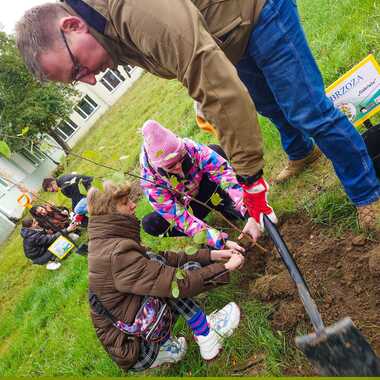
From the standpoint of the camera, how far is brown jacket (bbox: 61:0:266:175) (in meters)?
1.28

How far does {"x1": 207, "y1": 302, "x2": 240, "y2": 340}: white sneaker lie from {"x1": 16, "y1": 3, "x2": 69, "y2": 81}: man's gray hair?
1.80 meters

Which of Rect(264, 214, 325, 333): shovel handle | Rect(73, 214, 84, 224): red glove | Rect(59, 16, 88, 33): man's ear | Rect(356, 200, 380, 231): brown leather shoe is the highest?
Rect(59, 16, 88, 33): man's ear

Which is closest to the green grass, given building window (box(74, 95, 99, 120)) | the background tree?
the background tree

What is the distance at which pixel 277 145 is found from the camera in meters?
3.43

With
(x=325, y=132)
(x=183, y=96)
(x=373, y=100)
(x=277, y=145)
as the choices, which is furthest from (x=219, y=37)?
(x=183, y=96)

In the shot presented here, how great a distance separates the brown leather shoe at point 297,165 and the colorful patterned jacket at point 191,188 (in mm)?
394

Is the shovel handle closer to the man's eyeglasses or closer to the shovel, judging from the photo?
the shovel

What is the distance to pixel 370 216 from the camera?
1929 millimetres

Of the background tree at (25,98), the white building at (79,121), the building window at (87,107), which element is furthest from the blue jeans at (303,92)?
the building window at (87,107)

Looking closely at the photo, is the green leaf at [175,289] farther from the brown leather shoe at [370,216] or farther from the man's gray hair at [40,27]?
the man's gray hair at [40,27]

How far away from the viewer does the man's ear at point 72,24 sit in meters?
1.41

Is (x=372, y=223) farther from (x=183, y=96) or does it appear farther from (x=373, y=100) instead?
(x=183, y=96)

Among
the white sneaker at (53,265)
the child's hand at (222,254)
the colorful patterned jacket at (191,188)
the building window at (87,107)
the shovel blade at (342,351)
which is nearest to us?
the shovel blade at (342,351)

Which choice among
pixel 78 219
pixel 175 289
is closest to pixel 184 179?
pixel 175 289
